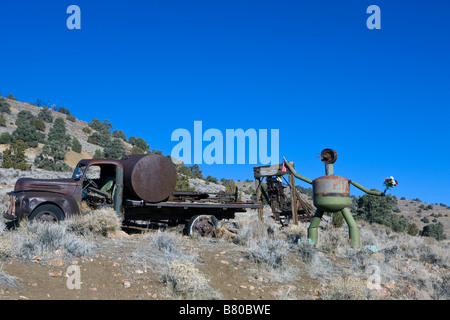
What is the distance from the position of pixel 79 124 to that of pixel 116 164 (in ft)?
196

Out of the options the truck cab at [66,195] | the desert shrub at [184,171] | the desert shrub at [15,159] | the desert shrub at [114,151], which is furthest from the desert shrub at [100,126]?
the truck cab at [66,195]

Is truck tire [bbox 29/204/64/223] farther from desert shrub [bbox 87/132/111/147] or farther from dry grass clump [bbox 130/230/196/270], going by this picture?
desert shrub [bbox 87/132/111/147]

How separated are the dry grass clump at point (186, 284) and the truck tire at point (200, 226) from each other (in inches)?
193

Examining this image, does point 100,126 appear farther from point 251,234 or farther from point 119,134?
point 251,234

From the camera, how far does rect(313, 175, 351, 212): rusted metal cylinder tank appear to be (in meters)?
9.65

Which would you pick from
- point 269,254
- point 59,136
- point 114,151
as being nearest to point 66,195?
point 269,254

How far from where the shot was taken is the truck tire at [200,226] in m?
11.3

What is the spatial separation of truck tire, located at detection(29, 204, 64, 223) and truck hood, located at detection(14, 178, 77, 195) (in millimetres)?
518

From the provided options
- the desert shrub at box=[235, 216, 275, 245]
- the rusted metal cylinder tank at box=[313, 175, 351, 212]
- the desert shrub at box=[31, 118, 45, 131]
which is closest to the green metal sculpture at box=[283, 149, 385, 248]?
the rusted metal cylinder tank at box=[313, 175, 351, 212]

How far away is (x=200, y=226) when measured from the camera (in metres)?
11.5

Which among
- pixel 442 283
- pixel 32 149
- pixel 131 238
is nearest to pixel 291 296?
pixel 442 283

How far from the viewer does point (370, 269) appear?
322 inches

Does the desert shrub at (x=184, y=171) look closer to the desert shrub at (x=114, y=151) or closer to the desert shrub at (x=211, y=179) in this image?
the desert shrub at (x=211, y=179)
